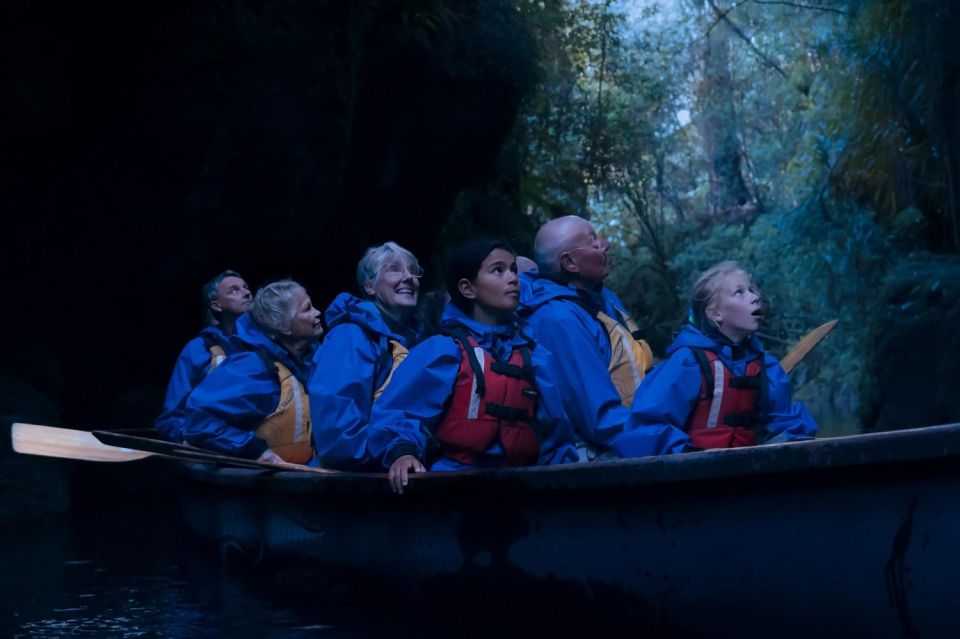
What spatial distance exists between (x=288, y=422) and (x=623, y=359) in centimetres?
224

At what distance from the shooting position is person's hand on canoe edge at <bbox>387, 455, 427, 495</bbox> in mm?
4844

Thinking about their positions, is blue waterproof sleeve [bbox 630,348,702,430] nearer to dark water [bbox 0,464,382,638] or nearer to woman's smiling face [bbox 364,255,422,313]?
dark water [bbox 0,464,382,638]

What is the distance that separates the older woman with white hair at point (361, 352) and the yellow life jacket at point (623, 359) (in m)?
1.07

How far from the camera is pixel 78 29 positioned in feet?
33.6

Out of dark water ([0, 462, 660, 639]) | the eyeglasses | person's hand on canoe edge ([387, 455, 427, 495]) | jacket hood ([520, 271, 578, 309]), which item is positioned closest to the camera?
dark water ([0, 462, 660, 639])

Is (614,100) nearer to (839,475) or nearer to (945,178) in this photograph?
(945,178)

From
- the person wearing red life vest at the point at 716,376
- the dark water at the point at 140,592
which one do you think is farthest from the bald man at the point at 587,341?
the dark water at the point at 140,592

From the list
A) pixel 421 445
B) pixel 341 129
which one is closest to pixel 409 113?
pixel 341 129

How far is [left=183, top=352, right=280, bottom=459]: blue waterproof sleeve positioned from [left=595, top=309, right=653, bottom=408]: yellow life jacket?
2.17m

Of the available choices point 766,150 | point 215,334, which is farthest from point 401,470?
point 766,150

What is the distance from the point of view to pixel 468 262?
517 centimetres

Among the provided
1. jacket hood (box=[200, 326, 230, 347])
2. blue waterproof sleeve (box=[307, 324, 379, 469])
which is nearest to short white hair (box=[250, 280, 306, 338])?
blue waterproof sleeve (box=[307, 324, 379, 469])

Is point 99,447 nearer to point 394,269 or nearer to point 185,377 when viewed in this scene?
point 394,269

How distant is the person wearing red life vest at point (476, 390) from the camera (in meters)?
5.05
